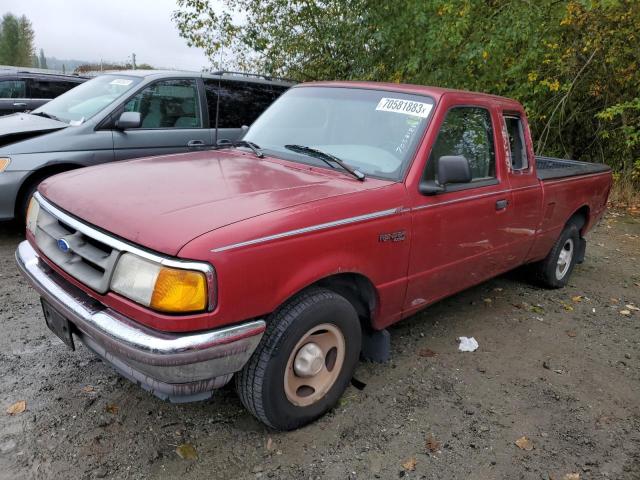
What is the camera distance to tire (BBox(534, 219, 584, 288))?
5.08 m

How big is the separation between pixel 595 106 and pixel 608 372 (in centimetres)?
808

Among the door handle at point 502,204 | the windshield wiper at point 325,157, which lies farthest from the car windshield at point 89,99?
the door handle at point 502,204

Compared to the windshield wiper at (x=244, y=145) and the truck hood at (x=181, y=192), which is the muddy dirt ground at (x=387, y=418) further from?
the windshield wiper at (x=244, y=145)

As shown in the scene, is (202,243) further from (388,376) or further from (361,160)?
(388,376)

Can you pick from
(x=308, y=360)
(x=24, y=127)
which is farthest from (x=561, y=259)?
(x=24, y=127)

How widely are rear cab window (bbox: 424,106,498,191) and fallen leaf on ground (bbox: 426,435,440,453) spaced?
1509mm

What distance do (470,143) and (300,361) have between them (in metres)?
2.03

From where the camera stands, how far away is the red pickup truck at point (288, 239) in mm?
2234

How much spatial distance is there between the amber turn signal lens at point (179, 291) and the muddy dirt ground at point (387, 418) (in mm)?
866

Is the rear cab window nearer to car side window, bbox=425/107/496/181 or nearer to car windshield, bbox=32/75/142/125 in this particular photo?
car side window, bbox=425/107/496/181

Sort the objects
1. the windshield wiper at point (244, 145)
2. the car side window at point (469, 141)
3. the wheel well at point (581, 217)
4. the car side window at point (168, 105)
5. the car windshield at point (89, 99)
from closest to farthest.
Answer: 1. the car side window at point (469, 141)
2. the windshield wiper at point (244, 145)
3. the wheel well at point (581, 217)
4. the car windshield at point (89, 99)
5. the car side window at point (168, 105)

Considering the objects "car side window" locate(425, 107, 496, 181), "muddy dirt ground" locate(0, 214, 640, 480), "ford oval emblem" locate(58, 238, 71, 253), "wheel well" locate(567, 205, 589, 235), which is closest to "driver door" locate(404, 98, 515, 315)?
"car side window" locate(425, 107, 496, 181)

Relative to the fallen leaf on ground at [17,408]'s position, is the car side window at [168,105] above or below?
above

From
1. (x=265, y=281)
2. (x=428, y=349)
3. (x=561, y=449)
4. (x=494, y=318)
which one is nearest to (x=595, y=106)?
(x=494, y=318)
